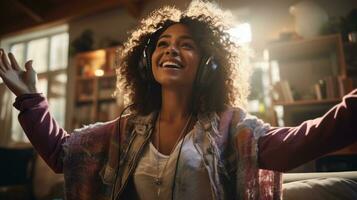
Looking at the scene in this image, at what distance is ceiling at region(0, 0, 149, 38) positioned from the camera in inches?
168

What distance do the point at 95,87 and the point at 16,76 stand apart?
3.22 m

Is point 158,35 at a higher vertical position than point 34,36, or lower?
lower

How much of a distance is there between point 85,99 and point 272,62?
2435 mm

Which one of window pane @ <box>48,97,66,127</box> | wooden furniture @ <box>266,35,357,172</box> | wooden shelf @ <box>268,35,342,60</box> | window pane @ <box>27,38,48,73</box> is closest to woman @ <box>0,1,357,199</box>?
wooden furniture @ <box>266,35,357,172</box>

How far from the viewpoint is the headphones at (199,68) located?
1.01 meters

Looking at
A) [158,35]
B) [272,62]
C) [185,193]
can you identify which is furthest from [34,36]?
[185,193]

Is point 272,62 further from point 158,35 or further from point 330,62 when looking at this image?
point 158,35

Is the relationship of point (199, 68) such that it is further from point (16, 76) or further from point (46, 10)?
point (46, 10)

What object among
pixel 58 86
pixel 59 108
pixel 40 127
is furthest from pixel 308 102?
pixel 58 86

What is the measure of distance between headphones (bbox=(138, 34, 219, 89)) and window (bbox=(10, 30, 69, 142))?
3772mm

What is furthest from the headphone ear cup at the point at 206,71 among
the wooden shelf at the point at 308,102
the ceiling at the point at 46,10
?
the ceiling at the point at 46,10

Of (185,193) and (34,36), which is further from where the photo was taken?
(34,36)

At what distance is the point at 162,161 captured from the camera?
2.97 feet

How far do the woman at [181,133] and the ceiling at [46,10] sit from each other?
10.6 feet
